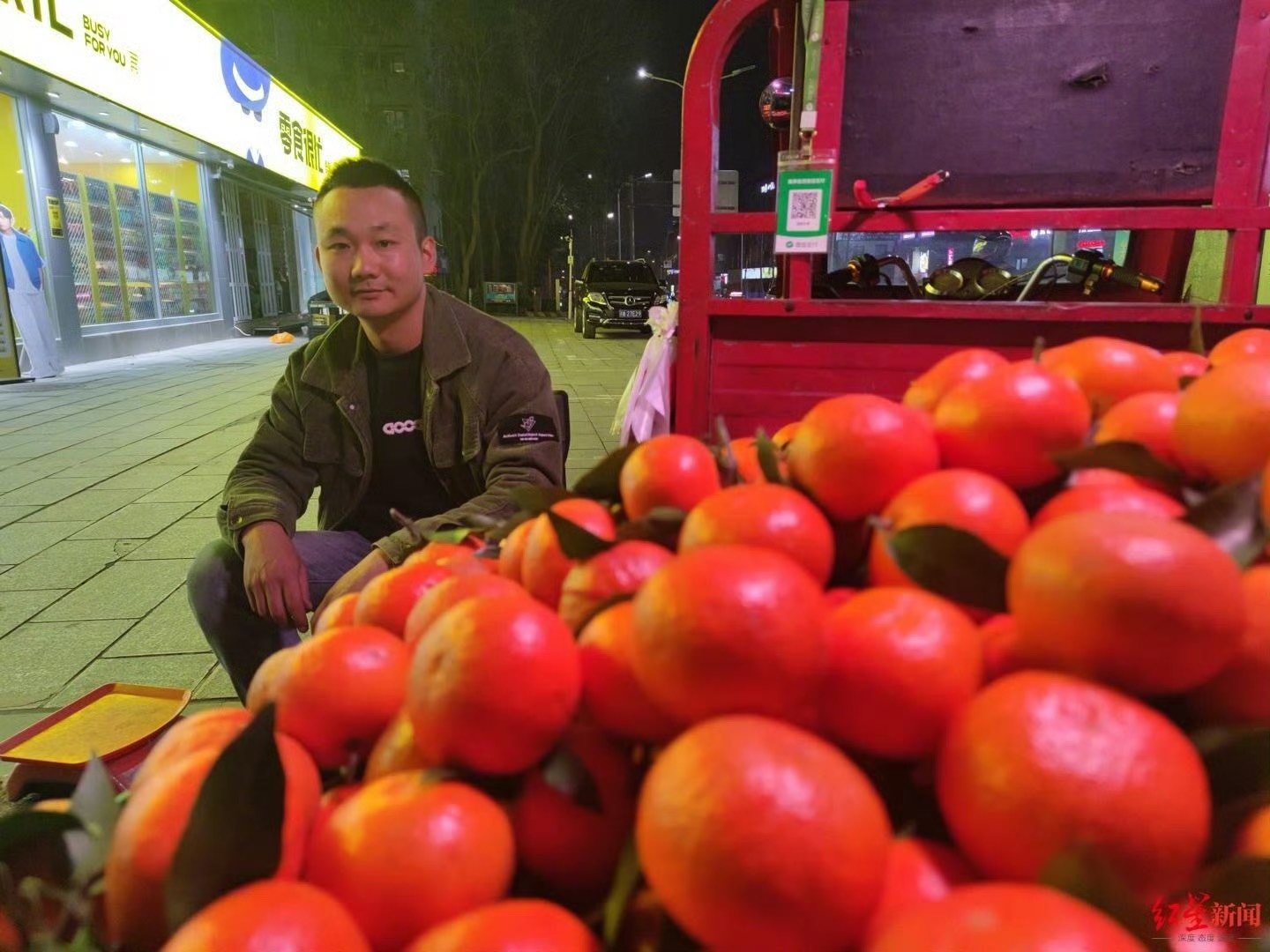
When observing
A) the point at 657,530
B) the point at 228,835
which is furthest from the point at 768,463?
the point at 228,835

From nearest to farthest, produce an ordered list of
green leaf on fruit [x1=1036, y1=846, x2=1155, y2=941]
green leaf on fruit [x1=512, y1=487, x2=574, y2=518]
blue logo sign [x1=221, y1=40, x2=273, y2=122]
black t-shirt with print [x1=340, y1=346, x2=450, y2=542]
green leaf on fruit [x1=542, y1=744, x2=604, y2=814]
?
green leaf on fruit [x1=1036, y1=846, x2=1155, y2=941] < green leaf on fruit [x1=542, y1=744, x2=604, y2=814] < green leaf on fruit [x1=512, y1=487, x2=574, y2=518] < black t-shirt with print [x1=340, y1=346, x2=450, y2=542] < blue logo sign [x1=221, y1=40, x2=273, y2=122]

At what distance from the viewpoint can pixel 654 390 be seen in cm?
252

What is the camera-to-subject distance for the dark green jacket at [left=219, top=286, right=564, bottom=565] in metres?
2.29

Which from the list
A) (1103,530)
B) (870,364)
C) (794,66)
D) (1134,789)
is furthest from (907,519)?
(794,66)

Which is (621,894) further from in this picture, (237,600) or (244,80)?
(244,80)

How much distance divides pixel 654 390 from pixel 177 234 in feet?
52.0

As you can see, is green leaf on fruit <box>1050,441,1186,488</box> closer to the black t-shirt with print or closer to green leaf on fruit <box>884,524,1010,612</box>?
green leaf on fruit <box>884,524,1010,612</box>

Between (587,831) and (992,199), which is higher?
(992,199)

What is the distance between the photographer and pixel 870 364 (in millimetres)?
2199

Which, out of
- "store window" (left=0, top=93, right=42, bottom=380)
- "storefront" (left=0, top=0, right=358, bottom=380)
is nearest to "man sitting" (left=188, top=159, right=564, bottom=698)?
"storefront" (left=0, top=0, right=358, bottom=380)

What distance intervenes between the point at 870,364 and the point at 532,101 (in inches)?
1142

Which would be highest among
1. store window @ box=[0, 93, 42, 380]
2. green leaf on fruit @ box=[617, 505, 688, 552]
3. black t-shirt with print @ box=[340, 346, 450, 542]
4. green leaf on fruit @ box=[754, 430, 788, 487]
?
store window @ box=[0, 93, 42, 380]

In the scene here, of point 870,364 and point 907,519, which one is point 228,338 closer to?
point 870,364

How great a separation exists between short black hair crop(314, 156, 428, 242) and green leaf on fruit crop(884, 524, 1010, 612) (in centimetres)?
192
